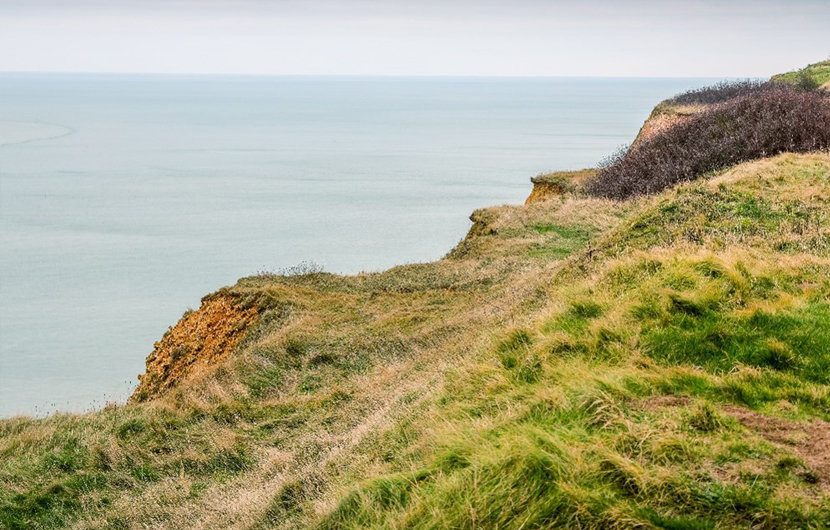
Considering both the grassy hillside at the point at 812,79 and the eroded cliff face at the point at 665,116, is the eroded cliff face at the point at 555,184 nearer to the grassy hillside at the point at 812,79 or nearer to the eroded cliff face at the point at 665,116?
the eroded cliff face at the point at 665,116

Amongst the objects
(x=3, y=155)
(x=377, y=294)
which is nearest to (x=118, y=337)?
(x=377, y=294)

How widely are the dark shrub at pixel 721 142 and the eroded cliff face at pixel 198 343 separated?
49.4 feet

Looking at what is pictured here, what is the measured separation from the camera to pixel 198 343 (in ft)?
73.3

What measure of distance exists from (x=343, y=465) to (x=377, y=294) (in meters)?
13.4

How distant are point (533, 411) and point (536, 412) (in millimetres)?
62

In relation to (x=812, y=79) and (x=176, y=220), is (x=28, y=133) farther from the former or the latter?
(x=812, y=79)

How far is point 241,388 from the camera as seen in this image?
1565cm

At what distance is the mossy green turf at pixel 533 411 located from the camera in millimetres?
5734

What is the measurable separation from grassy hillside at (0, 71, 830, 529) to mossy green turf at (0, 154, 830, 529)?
0.09 feet

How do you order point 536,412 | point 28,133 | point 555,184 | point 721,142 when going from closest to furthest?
point 536,412 → point 721,142 → point 555,184 → point 28,133

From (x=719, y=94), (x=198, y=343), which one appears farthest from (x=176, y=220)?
(x=198, y=343)

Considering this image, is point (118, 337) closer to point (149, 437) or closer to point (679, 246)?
point (149, 437)

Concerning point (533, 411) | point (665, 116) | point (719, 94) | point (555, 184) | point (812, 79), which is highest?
point (812, 79)

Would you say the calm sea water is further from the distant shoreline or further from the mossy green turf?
the mossy green turf
